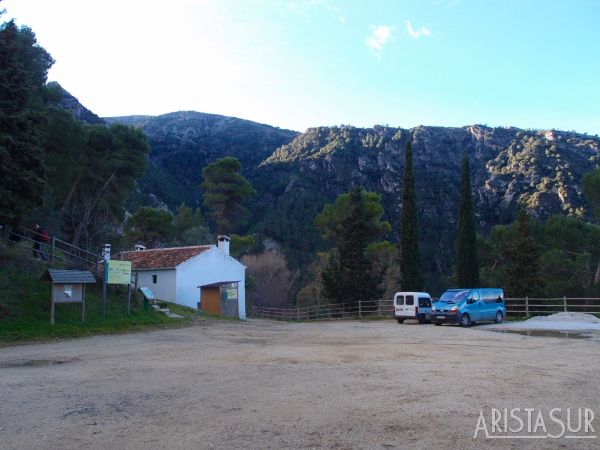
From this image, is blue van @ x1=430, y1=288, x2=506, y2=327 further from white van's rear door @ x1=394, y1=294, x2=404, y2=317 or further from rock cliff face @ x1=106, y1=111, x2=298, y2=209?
rock cliff face @ x1=106, y1=111, x2=298, y2=209

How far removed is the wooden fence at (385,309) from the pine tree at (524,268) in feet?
3.96

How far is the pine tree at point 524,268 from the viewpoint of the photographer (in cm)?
3012

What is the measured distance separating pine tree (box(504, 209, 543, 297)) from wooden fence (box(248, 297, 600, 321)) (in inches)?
47.5

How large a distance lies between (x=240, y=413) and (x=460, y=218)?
1217 inches

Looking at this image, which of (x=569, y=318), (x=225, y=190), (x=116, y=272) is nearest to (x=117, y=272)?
(x=116, y=272)

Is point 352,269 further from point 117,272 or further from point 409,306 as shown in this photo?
point 117,272

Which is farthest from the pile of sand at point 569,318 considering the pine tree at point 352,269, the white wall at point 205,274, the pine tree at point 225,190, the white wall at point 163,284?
the pine tree at point 225,190

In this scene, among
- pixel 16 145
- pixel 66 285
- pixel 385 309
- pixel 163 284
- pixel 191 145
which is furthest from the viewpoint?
pixel 191 145

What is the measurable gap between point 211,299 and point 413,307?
15666 mm

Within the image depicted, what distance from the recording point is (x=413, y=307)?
26.8 meters

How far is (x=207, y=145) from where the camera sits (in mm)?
139500

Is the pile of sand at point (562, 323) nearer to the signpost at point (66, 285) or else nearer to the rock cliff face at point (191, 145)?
the signpost at point (66, 285)

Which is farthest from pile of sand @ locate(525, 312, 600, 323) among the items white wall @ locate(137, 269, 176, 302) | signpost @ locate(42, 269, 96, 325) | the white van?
white wall @ locate(137, 269, 176, 302)

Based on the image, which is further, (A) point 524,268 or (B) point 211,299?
(B) point 211,299
